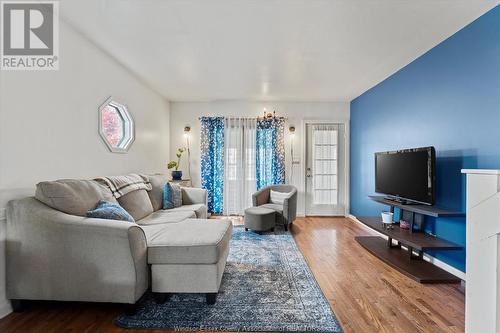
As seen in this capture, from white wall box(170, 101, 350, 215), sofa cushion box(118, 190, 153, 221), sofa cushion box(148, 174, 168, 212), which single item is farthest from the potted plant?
sofa cushion box(118, 190, 153, 221)

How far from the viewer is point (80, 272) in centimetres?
170

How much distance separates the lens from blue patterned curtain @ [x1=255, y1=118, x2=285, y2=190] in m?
4.90

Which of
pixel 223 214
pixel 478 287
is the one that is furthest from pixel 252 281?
pixel 223 214

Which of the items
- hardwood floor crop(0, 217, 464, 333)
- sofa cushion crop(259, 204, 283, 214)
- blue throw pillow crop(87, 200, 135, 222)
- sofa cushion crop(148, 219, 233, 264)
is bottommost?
hardwood floor crop(0, 217, 464, 333)

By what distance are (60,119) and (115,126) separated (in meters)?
1.10

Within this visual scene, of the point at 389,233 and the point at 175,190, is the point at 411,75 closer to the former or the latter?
the point at 389,233

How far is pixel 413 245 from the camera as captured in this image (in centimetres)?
238

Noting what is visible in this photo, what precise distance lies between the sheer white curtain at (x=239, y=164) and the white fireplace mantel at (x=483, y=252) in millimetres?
3721

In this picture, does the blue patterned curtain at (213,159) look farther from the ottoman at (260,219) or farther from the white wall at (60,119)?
the white wall at (60,119)

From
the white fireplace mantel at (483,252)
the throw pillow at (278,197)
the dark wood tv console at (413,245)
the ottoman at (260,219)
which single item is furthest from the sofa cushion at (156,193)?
the white fireplace mantel at (483,252)

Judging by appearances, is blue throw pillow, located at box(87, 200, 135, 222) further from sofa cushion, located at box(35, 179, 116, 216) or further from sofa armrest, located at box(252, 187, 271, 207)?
sofa armrest, located at box(252, 187, 271, 207)

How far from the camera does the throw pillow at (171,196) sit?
344cm

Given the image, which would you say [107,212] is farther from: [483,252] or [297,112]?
[297,112]

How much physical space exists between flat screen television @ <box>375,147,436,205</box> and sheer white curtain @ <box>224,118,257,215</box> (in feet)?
8.04
